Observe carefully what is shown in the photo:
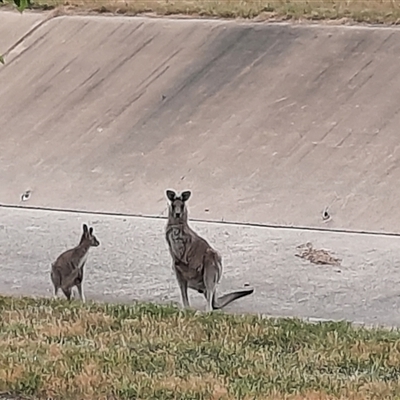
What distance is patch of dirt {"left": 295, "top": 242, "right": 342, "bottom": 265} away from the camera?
9367 millimetres

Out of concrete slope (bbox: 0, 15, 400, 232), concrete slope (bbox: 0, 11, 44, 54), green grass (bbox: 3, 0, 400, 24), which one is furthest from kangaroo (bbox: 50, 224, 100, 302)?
concrete slope (bbox: 0, 11, 44, 54)

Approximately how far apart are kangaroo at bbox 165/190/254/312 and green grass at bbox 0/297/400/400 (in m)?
0.30

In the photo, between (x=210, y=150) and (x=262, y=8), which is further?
(x=262, y=8)

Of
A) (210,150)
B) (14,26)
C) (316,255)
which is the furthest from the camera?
(14,26)

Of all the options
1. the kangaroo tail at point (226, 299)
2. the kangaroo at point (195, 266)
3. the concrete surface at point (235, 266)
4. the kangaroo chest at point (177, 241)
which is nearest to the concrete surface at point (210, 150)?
the concrete surface at point (235, 266)

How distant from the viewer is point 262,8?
54.7 ft

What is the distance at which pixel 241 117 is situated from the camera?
13.6 m

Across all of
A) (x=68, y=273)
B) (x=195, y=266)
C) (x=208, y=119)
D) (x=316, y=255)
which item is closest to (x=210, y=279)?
(x=195, y=266)

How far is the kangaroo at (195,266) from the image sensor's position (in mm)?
7590

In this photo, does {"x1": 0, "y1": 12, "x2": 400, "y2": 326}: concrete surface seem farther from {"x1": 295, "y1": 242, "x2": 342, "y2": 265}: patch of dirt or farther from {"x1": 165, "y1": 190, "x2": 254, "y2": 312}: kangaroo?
{"x1": 165, "y1": 190, "x2": 254, "y2": 312}: kangaroo

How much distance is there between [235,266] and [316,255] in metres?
0.75

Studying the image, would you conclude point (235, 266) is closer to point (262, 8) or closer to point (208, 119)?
point (208, 119)

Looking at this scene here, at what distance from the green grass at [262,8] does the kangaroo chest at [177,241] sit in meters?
8.59

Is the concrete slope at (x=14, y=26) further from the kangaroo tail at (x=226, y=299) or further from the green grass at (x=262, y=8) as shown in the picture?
the kangaroo tail at (x=226, y=299)
